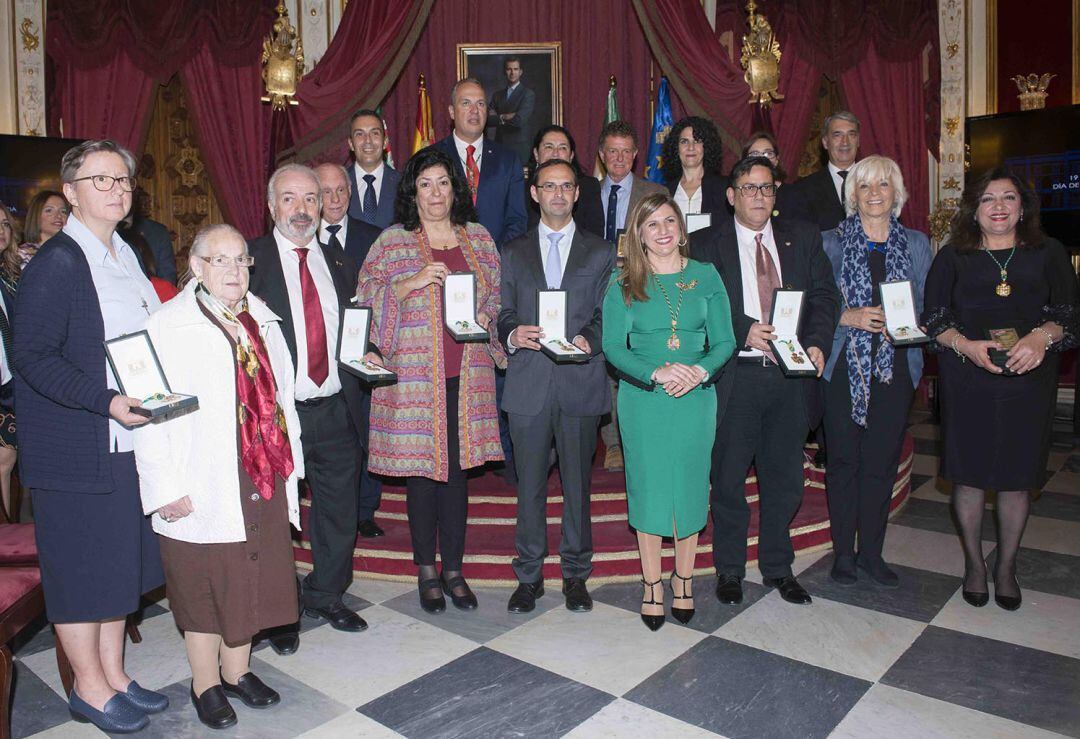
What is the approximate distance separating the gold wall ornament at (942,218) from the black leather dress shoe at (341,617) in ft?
19.1

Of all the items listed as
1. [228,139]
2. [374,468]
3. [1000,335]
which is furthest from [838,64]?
[374,468]

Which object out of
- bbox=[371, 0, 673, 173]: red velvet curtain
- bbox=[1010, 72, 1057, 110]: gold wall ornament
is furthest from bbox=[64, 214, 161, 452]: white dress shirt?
bbox=[1010, 72, 1057, 110]: gold wall ornament

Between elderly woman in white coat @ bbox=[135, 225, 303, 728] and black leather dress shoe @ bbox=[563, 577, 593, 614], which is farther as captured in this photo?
black leather dress shoe @ bbox=[563, 577, 593, 614]

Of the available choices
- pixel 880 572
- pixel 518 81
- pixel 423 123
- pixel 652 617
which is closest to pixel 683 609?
pixel 652 617

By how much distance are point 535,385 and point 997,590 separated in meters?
2.05

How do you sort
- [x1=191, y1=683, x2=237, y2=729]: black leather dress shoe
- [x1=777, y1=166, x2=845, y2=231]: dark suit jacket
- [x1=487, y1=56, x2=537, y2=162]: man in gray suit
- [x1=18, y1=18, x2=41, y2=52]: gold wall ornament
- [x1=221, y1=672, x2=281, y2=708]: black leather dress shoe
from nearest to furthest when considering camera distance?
[x1=191, y1=683, x2=237, y2=729]: black leather dress shoe → [x1=221, y1=672, x2=281, y2=708]: black leather dress shoe → [x1=777, y1=166, x2=845, y2=231]: dark suit jacket → [x1=18, y1=18, x2=41, y2=52]: gold wall ornament → [x1=487, y1=56, x2=537, y2=162]: man in gray suit

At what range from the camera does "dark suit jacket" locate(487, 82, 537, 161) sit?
672 cm

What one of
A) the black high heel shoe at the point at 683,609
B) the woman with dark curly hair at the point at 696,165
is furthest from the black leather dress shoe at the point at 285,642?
the woman with dark curly hair at the point at 696,165

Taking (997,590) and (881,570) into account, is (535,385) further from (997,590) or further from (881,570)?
(997,590)

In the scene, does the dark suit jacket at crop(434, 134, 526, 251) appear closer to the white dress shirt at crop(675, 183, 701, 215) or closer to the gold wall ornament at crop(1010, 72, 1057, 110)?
the white dress shirt at crop(675, 183, 701, 215)

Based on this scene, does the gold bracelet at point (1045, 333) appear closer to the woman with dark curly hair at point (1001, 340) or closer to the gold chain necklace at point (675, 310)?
the woman with dark curly hair at point (1001, 340)

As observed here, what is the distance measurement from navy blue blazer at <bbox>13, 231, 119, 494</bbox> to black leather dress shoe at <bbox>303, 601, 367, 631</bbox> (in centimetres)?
115

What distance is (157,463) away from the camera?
7.59ft

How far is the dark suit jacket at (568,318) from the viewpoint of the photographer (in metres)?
3.25
